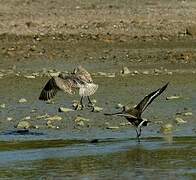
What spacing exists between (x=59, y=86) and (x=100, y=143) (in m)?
1.99

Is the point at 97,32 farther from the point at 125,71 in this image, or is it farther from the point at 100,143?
the point at 100,143

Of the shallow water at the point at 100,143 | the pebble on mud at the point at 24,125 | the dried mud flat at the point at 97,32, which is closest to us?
the shallow water at the point at 100,143

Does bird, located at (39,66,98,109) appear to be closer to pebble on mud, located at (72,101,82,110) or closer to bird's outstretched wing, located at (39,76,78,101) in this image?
bird's outstretched wing, located at (39,76,78,101)

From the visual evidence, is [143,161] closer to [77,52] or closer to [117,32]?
[77,52]

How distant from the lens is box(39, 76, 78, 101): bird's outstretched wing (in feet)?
44.9

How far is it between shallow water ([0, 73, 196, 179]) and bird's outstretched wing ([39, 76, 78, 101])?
36 cm

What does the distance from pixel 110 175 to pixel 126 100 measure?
222 inches

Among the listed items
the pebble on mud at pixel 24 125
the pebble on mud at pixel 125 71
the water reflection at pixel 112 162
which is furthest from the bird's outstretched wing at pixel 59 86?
the pebble on mud at pixel 125 71

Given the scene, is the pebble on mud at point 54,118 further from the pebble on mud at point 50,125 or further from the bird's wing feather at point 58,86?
the bird's wing feather at point 58,86

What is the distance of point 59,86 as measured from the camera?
13797 millimetres

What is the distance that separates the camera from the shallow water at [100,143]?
10242 mm

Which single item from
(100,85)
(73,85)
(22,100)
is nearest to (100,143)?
(73,85)

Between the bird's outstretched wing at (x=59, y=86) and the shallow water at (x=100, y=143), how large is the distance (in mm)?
360

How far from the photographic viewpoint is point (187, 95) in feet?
51.8
